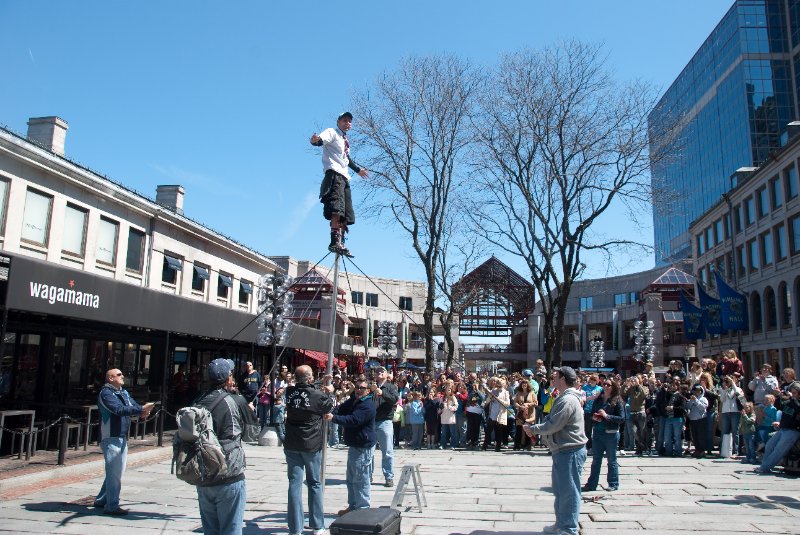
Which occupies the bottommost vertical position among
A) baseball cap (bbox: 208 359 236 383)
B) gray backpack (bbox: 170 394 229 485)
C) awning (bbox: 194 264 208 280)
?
gray backpack (bbox: 170 394 229 485)

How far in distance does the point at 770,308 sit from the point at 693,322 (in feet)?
21.5

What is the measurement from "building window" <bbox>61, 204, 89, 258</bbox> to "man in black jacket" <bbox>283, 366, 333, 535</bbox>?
18155 millimetres

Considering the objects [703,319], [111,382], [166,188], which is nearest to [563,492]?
[111,382]

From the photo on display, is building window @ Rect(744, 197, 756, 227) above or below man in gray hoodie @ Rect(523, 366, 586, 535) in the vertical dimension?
above

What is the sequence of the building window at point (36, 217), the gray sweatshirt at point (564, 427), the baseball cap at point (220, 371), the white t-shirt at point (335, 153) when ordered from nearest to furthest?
the baseball cap at point (220, 371) < the gray sweatshirt at point (564, 427) < the white t-shirt at point (335, 153) < the building window at point (36, 217)

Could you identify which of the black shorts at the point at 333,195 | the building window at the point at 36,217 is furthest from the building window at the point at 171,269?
the black shorts at the point at 333,195

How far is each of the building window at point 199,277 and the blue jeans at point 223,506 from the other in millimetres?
25257

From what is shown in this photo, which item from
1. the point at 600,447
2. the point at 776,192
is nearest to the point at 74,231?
the point at 600,447

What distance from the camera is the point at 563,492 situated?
6945mm

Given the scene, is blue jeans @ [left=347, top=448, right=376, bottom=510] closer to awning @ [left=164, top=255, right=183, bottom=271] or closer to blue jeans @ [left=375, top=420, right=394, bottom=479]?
blue jeans @ [left=375, top=420, right=394, bottom=479]

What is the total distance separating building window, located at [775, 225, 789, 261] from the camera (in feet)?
120

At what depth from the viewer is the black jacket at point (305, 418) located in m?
6.88

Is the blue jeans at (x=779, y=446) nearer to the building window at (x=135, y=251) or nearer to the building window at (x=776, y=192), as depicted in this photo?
the building window at (x=135, y=251)

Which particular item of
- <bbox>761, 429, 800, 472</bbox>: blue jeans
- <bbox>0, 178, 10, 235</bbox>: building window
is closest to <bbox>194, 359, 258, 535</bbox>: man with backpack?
<bbox>761, 429, 800, 472</bbox>: blue jeans
